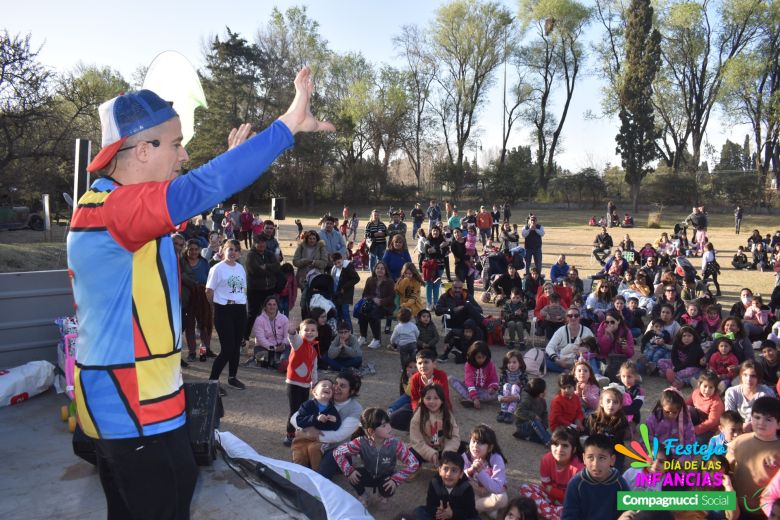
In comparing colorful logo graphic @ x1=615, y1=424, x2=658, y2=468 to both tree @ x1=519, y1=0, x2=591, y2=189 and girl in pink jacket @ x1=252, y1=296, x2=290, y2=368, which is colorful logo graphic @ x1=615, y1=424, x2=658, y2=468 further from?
tree @ x1=519, y1=0, x2=591, y2=189

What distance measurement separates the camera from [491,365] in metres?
6.45

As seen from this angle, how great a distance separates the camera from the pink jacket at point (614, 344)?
7484 millimetres

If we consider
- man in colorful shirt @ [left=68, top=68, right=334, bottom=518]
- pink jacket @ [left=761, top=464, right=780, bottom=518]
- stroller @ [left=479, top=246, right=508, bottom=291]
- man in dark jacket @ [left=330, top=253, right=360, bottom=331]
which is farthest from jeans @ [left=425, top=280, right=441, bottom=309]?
man in colorful shirt @ [left=68, top=68, right=334, bottom=518]

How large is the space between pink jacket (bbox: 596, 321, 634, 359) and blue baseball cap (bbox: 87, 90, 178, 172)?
22.8 feet

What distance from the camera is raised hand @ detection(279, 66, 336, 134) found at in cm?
160

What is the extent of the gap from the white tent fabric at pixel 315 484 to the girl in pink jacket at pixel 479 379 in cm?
261

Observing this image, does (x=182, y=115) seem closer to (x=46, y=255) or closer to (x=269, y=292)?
(x=269, y=292)

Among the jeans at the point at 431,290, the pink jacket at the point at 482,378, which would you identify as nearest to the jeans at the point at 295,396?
the pink jacket at the point at 482,378

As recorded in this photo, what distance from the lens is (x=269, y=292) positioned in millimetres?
7844

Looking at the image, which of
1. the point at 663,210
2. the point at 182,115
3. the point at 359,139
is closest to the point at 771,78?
the point at 663,210

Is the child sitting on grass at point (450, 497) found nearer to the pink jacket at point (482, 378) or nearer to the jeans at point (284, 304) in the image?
the pink jacket at point (482, 378)

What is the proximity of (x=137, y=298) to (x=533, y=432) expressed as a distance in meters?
4.62

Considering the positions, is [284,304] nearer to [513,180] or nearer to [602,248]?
[602,248]

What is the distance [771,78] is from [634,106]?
867 centimetres
